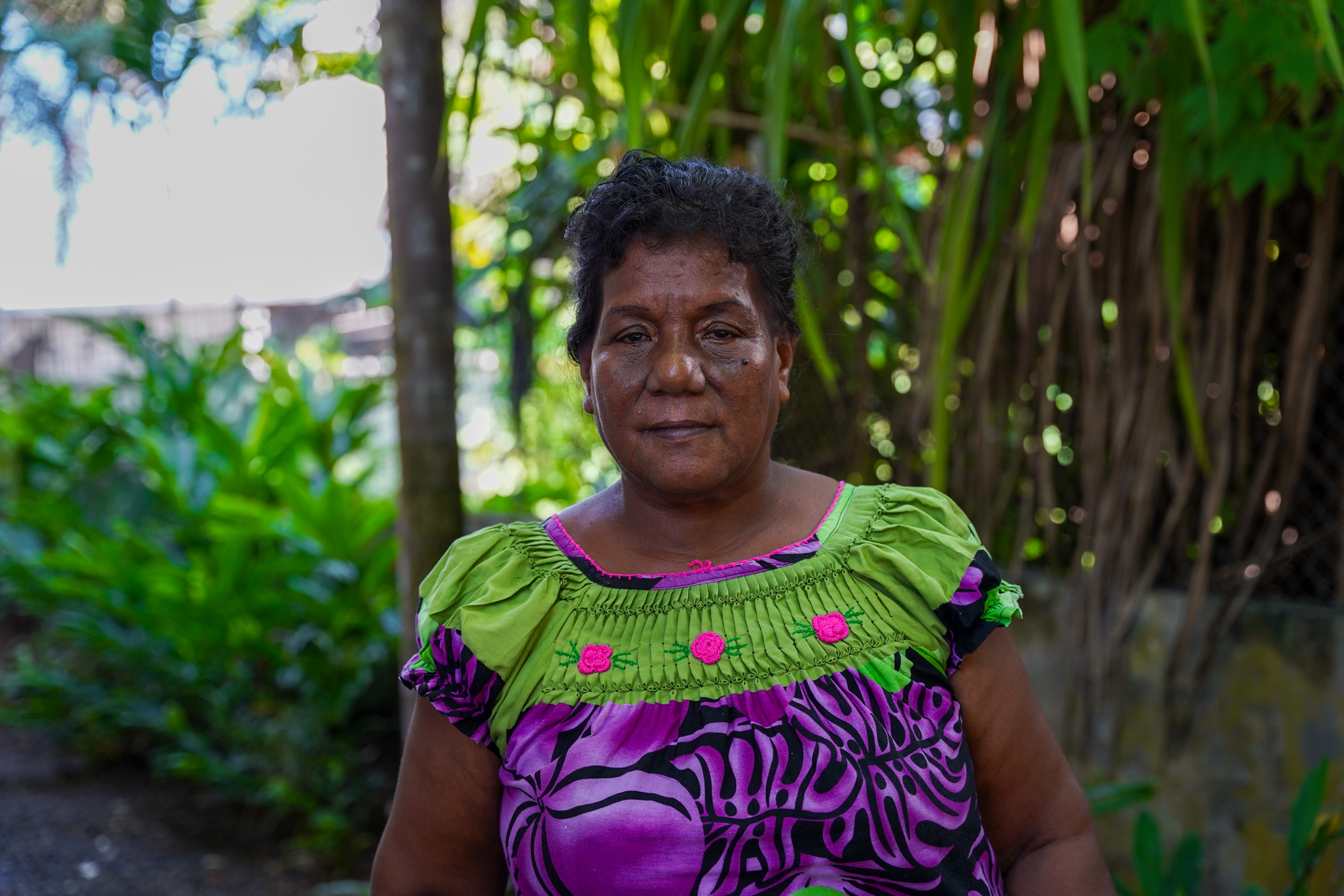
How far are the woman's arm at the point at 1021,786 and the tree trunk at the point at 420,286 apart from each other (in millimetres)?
1057

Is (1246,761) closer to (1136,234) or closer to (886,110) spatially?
(1136,234)

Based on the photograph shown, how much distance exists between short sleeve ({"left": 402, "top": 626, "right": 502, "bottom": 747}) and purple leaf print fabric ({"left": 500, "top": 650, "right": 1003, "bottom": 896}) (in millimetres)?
73

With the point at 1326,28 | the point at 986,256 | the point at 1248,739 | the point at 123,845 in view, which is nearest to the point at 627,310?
the point at 1326,28

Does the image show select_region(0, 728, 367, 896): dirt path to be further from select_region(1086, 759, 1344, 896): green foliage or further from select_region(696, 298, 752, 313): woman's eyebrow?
select_region(696, 298, 752, 313): woman's eyebrow

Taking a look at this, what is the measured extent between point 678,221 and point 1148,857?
1.48 m

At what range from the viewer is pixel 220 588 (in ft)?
11.5

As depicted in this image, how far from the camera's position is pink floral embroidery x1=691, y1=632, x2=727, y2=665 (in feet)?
4.05

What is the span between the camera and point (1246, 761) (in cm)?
241

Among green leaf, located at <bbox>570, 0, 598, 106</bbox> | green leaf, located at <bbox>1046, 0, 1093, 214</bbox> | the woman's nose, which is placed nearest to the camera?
the woman's nose

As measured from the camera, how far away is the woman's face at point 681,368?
4.20 ft

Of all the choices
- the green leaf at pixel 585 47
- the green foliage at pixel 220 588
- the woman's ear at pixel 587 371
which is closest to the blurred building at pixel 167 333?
the green foliage at pixel 220 588

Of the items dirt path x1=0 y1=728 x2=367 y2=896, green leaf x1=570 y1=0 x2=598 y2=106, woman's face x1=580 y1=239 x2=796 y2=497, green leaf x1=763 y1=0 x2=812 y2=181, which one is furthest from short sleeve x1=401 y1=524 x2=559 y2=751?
dirt path x1=0 y1=728 x2=367 y2=896

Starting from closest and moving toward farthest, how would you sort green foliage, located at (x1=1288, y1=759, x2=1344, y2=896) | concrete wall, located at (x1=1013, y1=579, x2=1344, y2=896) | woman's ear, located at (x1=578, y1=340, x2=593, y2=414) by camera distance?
woman's ear, located at (x1=578, y1=340, x2=593, y2=414) < green foliage, located at (x1=1288, y1=759, x2=1344, y2=896) < concrete wall, located at (x1=1013, y1=579, x2=1344, y2=896)

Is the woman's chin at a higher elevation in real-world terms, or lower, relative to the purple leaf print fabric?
higher
